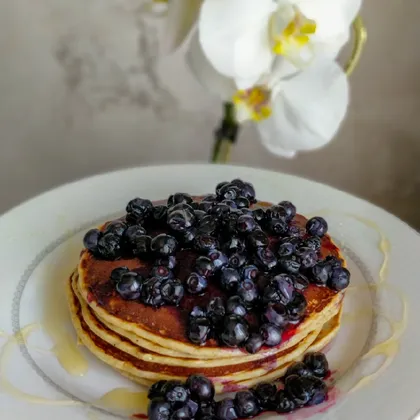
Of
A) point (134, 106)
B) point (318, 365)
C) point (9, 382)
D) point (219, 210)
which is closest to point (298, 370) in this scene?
point (318, 365)

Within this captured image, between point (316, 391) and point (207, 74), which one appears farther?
point (207, 74)

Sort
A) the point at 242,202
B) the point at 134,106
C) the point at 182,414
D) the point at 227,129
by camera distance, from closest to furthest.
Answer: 1. the point at 182,414
2. the point at 242,202
3. the point at 227,129
4. the point at 134,106

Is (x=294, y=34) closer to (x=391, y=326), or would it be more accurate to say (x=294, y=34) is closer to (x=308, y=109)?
(x=308, y=109)

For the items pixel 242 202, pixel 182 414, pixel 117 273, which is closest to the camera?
pixel 182 414

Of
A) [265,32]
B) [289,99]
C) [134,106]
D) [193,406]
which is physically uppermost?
[265,32]

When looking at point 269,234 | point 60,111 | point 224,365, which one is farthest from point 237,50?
point 60,111

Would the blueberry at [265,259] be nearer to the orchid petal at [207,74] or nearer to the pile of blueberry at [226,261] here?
the pile of blueberry at [226,261]

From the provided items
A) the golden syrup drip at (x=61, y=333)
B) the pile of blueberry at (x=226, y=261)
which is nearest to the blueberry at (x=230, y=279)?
the pile of blueberry at (x=226, y=261)
